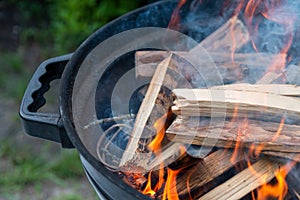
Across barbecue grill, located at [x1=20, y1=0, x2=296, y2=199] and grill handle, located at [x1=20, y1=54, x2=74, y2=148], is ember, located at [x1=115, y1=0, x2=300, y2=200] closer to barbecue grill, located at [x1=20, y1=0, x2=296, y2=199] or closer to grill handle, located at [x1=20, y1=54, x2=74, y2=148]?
barbecue grill, located at [x1=20, y1=0, x2=296, y2=199]

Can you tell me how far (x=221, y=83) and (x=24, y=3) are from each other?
2.10 metres

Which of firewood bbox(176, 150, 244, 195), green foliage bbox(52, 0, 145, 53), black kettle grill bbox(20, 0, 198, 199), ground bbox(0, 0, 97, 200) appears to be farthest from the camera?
green foliage bbox(52, 0, 145, 53)

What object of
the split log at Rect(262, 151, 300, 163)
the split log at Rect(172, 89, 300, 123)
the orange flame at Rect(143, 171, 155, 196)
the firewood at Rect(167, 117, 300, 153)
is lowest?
the orange flame at Rect(143, 171, 155, 196)

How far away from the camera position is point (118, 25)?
171cm

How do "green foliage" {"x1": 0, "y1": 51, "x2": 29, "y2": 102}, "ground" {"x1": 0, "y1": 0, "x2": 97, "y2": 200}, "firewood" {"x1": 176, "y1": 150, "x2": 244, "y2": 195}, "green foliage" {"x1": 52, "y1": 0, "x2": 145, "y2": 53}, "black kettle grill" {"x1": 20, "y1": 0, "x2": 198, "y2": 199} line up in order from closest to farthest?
"black kettle grill" {"x1": 20, "y1": 0, "x2": 198, "y2": 199}, "firewood" {"x1": 176, "y1": 150, "x2": 244, "y2": 195}, "ground" {"x1": 0, "y1": 0, "x2": 97, "y2": 200}, "green foliage" {"x1": 52, "y1": 0, "x2": 145, "y2": 53}, "green foliage" {"x1": 0, "y1": 51, "x2": 29, "y2": 102}

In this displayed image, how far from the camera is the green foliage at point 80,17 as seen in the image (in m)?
2.70

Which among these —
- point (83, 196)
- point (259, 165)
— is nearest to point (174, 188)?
point (259, 165)

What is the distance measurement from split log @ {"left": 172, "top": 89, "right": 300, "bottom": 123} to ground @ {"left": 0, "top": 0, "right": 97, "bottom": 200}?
117 cm

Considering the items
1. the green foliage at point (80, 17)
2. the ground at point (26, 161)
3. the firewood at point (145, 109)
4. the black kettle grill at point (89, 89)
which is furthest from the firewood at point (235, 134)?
the green foliage at point (80, 17)

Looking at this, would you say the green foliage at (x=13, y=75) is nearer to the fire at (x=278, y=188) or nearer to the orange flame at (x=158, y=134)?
the orange flame at (x=158, y=134)

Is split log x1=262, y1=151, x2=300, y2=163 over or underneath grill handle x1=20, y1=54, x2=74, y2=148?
underneath

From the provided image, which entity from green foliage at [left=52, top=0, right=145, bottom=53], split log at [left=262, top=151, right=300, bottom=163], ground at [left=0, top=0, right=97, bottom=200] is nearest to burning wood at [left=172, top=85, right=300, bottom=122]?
split log at [left=262, top=151, right=300, bottom=163]

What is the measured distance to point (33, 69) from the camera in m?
2.94

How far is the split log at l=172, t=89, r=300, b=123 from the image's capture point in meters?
1.35
